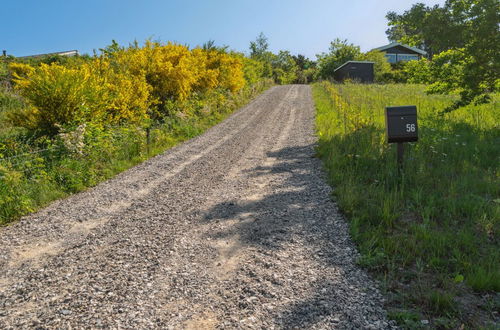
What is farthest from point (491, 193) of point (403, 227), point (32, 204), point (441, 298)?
point (32, 204)

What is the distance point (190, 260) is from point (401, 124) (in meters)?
4.07

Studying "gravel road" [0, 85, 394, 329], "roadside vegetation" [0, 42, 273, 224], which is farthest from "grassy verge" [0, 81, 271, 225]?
"gravel road" [0, 85, 394, 329]

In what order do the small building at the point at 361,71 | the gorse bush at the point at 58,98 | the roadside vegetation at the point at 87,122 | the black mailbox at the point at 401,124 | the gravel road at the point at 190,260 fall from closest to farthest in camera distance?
the gravel road at the point at 190,260 → the black mailbox at the point at 401,124 → the roadside vegetation at the point at 87,122 → the gorse bush at the point at 58,98 → the small building at the point at 361,71

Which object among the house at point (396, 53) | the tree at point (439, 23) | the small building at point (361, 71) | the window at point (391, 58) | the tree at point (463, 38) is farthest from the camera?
the window at point (391, 58)

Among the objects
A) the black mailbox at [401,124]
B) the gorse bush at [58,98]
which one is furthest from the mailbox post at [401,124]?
the gorse bush at [58,98]

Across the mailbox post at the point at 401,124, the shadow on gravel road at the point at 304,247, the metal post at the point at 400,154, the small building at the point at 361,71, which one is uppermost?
the small building at the point at 361,71

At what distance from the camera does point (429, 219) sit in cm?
439

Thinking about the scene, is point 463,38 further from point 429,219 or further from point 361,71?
point 361,71

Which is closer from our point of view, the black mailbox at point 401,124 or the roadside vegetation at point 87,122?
the black mailbox at point 401,124

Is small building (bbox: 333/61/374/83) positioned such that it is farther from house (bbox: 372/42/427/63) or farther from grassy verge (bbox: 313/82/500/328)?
grassy verge (bbox: 313/82/500/328)

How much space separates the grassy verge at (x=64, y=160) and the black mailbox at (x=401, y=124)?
6039mm

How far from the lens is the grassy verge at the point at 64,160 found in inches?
211

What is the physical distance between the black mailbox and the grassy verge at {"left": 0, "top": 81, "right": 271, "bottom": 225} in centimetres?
604

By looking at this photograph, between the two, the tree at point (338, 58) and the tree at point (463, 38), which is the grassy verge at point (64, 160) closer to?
the tree at point (463, 38)
